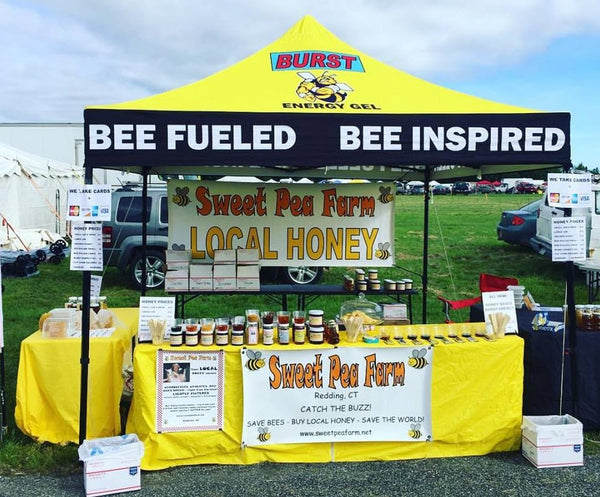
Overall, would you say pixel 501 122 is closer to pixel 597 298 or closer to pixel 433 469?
pixel 433 469

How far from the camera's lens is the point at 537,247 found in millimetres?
11758

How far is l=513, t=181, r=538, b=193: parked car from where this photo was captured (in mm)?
45312

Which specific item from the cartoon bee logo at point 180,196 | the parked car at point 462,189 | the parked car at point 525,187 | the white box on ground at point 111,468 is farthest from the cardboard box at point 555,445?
the parked car at point 525,187

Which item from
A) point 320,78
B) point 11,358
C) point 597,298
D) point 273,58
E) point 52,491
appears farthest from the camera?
point 597,298

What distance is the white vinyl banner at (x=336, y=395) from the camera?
404 cm

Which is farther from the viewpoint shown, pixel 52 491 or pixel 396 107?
pixel 396 107

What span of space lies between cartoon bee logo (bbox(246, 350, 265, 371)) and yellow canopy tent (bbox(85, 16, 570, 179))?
50.6 inches

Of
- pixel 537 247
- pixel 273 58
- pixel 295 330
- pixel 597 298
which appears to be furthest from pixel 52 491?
pixel 537 247

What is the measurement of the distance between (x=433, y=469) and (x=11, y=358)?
471 cm

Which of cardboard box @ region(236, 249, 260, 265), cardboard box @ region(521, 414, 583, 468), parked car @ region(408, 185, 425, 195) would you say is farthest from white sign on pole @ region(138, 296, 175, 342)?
parked car @ region(408, 185, 425, 195)

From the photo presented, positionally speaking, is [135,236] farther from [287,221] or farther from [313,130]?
[313,130]

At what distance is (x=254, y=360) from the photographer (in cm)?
404

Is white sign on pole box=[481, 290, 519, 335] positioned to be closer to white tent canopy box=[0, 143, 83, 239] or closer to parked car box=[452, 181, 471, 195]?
white tent canopy box=[0, 143, 83, 239]

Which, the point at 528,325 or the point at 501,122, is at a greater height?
the point at 501,122
